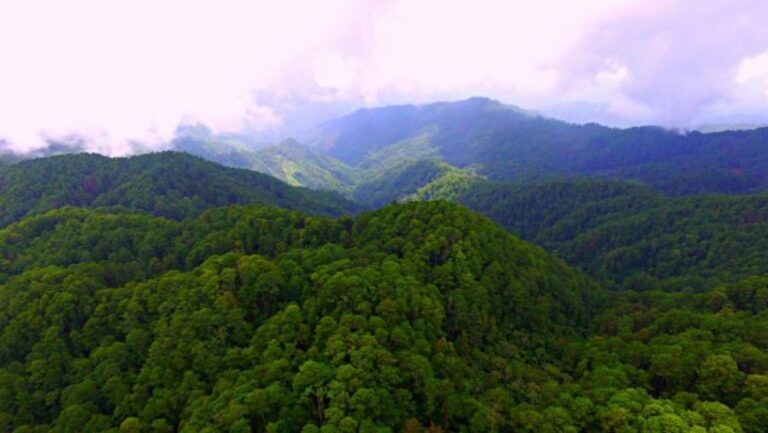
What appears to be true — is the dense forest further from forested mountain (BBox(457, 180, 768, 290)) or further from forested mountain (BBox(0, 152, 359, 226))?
forested mountain (BBox(0, 152, 359, 226))

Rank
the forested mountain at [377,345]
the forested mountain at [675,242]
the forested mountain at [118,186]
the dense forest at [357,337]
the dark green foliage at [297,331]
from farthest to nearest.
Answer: the forested mountain at [118,186]
the forested mountain at [675,242]
the dark green foliage at [297,331]
the dense forest at [357,337]
the forested mountain at [377,345]

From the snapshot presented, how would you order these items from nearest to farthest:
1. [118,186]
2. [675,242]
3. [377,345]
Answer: [377,345], [675,242], [118,186]

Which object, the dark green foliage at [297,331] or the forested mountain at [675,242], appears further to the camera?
the forested mountain at [675,242]

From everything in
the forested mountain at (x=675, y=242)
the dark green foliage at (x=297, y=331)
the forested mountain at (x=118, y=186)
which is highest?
the forested mountain at (x=118, y=186)

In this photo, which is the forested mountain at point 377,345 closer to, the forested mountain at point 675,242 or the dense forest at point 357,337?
the dense forest at point 357,337

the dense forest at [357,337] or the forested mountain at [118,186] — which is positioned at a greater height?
the forested mountain at [118,186]

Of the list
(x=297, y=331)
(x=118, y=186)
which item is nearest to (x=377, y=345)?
(x=297, y=331)

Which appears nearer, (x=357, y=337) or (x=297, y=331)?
Answer: (x=357, y=337)

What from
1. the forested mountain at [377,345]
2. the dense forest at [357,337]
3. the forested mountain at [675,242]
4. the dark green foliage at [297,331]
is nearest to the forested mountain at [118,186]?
the dense forest at [357,337]

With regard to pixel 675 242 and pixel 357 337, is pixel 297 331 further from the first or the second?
pixel 675 242

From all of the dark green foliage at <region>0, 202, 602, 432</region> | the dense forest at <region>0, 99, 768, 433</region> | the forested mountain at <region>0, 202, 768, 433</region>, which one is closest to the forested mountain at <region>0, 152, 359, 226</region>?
the dense forest at <region>0, 99, 768, 433</region>
